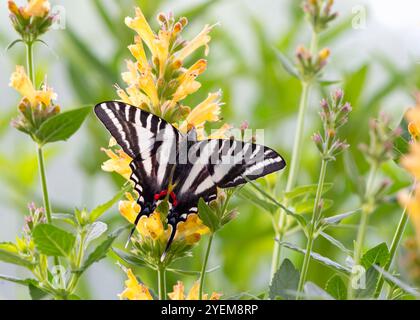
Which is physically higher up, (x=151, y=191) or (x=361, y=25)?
(x=361, y=25)

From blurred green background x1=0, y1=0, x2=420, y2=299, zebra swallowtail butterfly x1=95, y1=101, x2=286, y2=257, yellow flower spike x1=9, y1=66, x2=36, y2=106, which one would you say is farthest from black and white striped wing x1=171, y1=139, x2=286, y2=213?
blurred green background x1=0, y1=0, x2=420, y2=299

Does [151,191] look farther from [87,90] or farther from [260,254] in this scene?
[260,254]

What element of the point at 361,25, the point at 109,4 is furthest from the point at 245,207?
the point at 361,25

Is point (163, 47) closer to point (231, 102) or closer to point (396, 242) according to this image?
point (396, 242)

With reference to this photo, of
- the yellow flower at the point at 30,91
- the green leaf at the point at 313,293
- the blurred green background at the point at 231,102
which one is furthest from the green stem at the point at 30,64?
the blurred green background at the point at 231,102

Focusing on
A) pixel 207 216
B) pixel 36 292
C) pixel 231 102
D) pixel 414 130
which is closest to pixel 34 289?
pixel 36 292

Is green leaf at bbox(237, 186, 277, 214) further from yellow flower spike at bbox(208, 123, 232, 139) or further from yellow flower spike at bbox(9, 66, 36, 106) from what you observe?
yellow flower spike at bbox(9, 66, 36, 106)
